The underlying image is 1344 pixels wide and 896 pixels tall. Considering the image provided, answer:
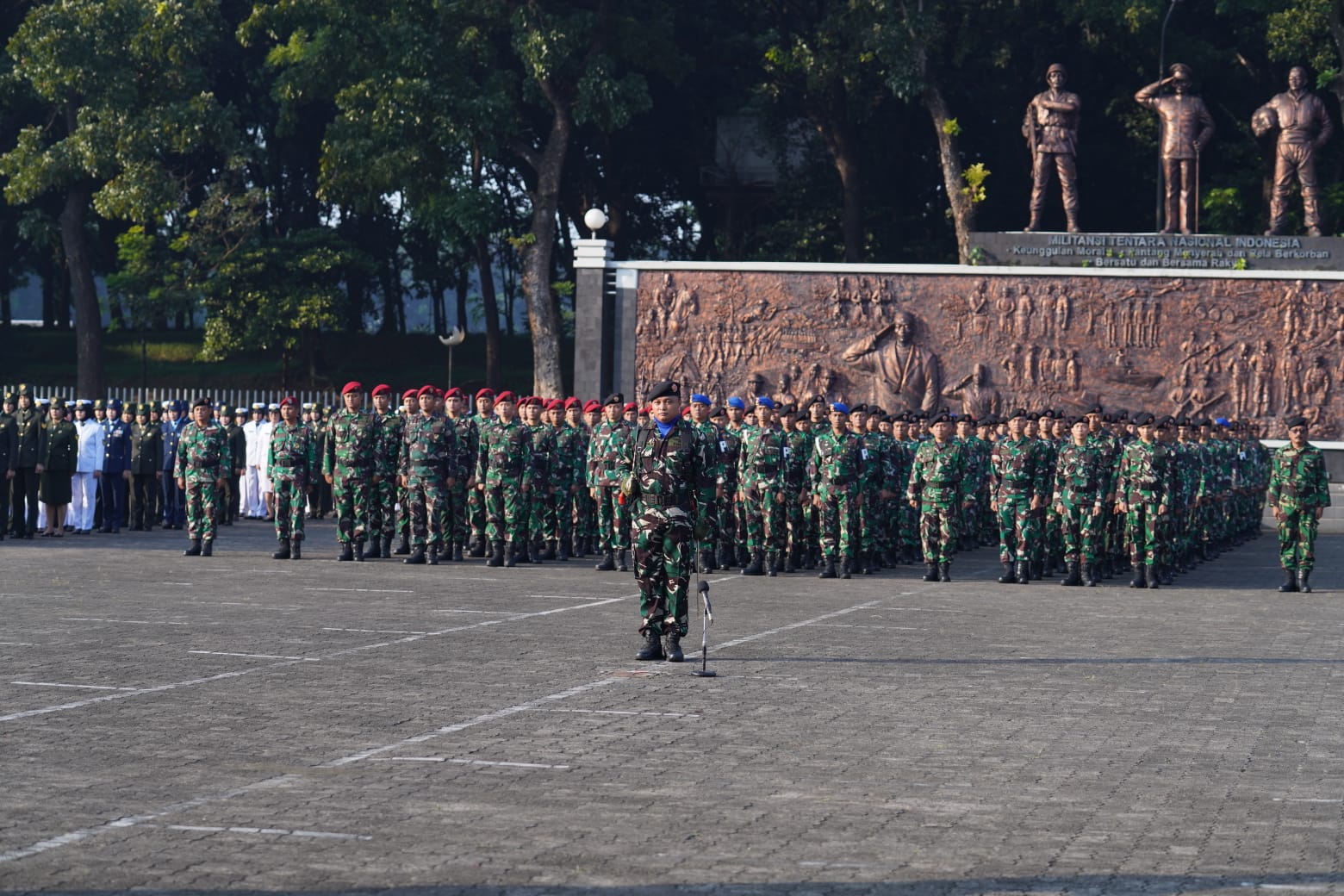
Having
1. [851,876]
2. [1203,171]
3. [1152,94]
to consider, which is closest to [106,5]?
[1152,94]

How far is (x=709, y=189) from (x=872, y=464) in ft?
95.8

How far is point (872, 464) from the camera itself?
66.4 ft

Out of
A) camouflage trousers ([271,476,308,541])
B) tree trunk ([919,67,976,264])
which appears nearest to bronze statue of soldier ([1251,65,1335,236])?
tree trunk ([919,67,976,264])

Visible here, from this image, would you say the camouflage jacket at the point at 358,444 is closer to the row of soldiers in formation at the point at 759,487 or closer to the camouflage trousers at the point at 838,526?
the row of soldiers in formation at the point at 759,487

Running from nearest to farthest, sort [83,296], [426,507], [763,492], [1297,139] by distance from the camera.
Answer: [763,492] < [426,507] < [1297,139] < [83,296]

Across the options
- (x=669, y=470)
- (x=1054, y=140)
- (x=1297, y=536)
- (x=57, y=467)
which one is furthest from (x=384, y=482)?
(x=1054, y=140)


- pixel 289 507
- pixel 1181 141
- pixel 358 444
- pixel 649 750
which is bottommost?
pixel 649 750

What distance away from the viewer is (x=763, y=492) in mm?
19875

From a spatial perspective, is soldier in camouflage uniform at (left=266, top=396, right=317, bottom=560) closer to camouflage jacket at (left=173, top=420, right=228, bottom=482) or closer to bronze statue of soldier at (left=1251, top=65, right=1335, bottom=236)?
camouflage jacket at (left=173, top=420, right=228, bottom=482)

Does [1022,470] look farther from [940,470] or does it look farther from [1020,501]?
[940,470]

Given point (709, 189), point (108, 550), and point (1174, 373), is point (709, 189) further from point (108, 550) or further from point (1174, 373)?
point (108, 550)

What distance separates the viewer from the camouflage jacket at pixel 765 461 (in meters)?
19.9

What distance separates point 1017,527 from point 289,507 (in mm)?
7584

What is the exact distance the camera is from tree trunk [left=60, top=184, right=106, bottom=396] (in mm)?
42969
